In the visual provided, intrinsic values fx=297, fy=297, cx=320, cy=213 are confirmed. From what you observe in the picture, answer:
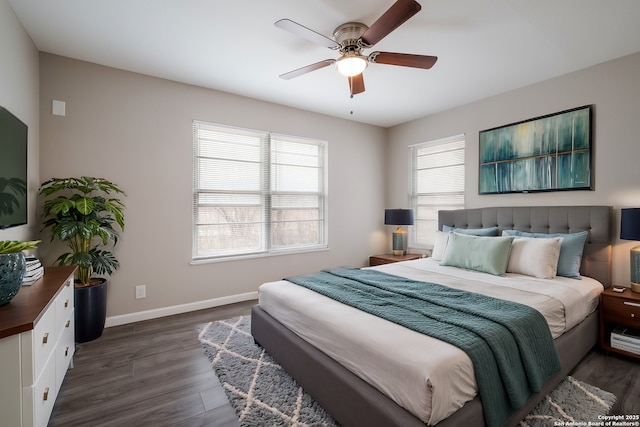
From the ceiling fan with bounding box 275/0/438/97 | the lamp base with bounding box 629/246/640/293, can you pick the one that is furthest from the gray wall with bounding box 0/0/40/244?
the lamp base with bounding box 629/246/640/293

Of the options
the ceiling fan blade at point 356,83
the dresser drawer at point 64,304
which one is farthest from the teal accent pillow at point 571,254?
the dresser drawer at point 64,304

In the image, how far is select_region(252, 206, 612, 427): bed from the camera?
137 cm

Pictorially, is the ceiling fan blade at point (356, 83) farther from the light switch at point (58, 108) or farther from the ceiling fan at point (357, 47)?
the light switch at point (58, 108)

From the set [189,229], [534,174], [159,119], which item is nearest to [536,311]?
[534,174]

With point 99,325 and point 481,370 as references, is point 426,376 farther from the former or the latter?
point 99,325

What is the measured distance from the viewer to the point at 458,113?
4.14 meters

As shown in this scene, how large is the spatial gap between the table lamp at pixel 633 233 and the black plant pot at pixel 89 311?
458 cm

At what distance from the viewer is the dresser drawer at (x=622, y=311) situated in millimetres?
2359

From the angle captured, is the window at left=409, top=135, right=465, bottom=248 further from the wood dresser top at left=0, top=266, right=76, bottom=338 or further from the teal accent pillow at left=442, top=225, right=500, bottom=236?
the wood dresser top at left=0, top=266, right=76, bottom=338

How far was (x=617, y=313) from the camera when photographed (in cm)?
245

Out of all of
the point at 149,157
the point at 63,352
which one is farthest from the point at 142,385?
the point at 149,157

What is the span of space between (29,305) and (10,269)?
0.19 meters

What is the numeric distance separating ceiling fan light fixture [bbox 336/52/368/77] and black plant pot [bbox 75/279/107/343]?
113 inches

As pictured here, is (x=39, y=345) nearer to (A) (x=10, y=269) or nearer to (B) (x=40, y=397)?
(B) (x=40, y=397)
